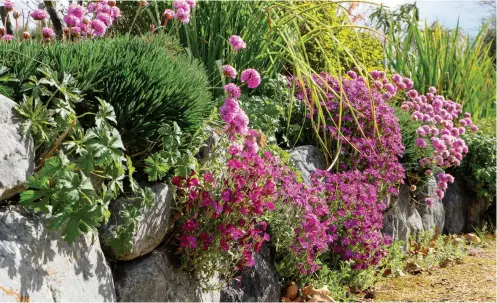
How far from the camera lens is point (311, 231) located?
12.7ft

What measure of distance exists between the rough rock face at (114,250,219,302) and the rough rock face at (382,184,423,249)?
9.99 feet

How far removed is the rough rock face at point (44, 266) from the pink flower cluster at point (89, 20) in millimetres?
1678

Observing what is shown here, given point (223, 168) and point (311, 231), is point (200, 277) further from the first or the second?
point (311, 231)

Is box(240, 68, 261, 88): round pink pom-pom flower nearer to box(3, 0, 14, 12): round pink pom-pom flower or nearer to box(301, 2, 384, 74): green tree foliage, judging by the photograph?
box(3, 0, 14, 12): round pink pom-pom flower

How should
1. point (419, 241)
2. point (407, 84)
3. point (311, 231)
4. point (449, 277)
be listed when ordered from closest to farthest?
point (311, 231)
point (449, 277)
point (419, 241)
point (407, 84)

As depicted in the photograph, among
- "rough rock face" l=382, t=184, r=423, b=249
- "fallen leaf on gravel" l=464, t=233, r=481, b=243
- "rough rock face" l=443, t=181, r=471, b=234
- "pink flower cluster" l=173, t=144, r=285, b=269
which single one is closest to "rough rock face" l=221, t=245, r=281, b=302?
"pink flower cluster" l=173, t=144, r=285, b=269

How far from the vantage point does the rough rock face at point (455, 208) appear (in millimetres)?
7633

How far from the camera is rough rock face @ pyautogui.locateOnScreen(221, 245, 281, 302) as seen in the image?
365cm

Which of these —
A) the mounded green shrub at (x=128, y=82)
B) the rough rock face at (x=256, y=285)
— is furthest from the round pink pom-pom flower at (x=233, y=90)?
the rough rock face at (x=256, y=285)

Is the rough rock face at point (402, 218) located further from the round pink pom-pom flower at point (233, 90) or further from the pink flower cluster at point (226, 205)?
the round pink pom-pom flower at point (233, 90)

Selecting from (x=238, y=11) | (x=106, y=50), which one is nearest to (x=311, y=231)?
(x=106, y=50)

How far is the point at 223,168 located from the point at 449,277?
112 inches

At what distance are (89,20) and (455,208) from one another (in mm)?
5482

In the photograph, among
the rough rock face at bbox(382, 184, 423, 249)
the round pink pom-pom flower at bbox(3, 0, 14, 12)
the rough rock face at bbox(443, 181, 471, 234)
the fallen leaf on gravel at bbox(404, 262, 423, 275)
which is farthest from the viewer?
the rough rock face at bbox(443, 181, 471, 234)
